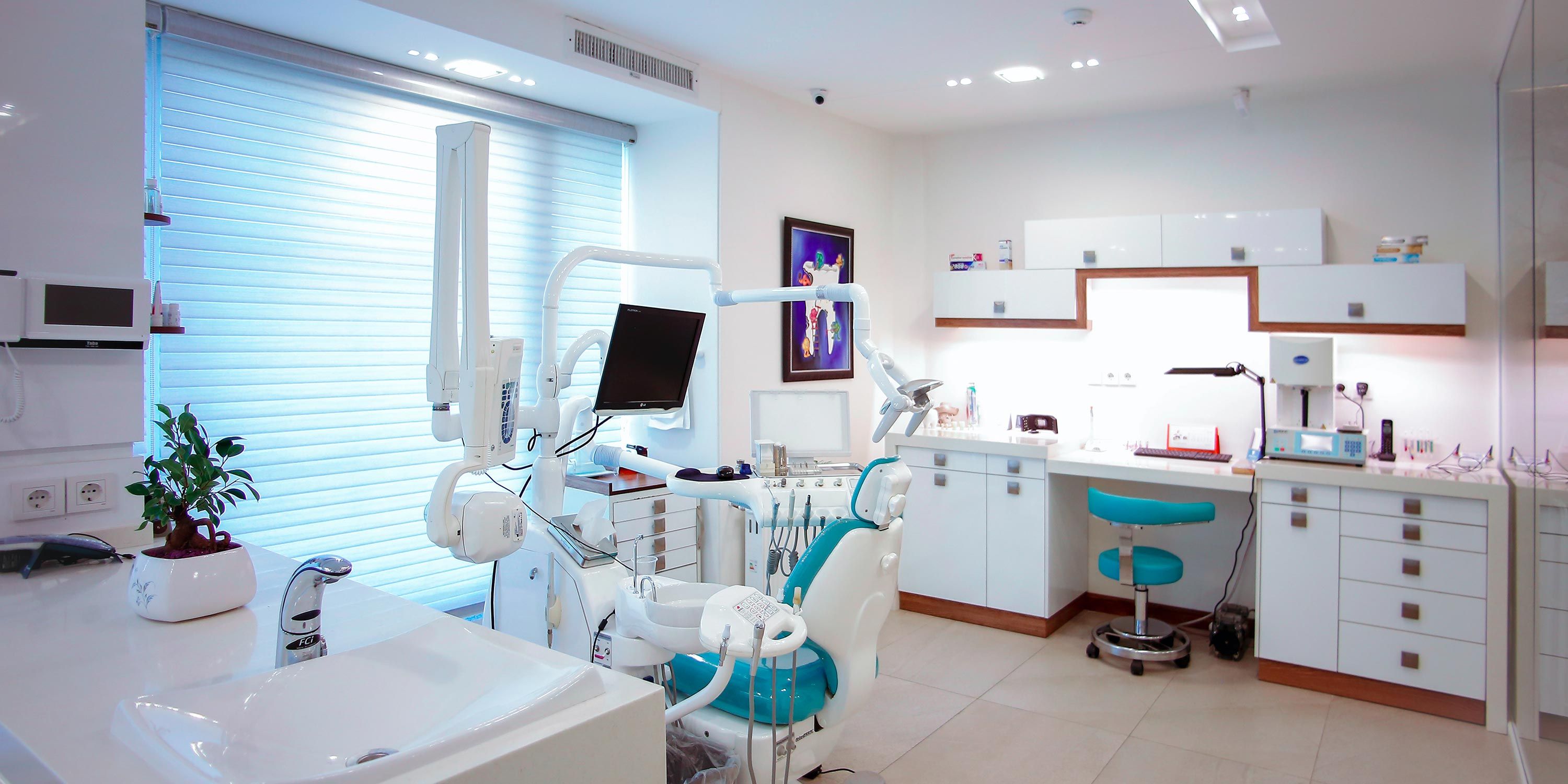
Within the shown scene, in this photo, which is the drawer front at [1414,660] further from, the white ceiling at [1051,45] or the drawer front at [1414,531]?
the white ceiling at [1051,45]

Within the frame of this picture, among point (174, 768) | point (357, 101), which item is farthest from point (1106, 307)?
point (174, 768)

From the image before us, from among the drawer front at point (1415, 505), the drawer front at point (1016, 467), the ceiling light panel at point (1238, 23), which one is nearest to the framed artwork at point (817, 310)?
the drawer front at point (1016, 467)

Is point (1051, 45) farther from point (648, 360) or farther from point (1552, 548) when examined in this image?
point (1552, 548)

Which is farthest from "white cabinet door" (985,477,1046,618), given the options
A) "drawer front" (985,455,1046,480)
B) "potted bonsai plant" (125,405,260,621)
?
"potted bonsai plant" (125,405,260,621)

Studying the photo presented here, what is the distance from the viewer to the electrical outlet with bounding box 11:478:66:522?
2.13 m

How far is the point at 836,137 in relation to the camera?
5.00 m

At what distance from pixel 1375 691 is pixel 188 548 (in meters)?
4.17

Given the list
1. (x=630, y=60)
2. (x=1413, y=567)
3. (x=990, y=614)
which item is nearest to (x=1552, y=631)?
(x=1413, y=567)

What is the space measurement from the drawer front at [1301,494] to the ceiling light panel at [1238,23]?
180 cm

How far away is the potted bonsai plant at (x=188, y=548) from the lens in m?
1.74

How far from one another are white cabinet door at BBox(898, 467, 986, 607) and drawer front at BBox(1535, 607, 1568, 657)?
2.27 m

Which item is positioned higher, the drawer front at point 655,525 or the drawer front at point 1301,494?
the drawer front at point 1301,494

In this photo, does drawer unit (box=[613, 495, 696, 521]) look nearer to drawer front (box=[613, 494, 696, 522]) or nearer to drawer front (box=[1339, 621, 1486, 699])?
drawer front (box=[613, 494, 696, 522])

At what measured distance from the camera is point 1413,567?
3.54 metres
